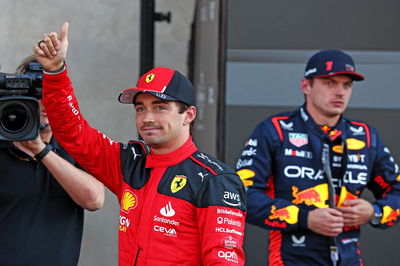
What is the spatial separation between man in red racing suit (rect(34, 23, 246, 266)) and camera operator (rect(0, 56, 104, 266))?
241mm

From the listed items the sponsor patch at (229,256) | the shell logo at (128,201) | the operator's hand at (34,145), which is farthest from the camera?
the operator's hand at (34,145)

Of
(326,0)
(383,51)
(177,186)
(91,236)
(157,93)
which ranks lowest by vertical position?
(91,236)

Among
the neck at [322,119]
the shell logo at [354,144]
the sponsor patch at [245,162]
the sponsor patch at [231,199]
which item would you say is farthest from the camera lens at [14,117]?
the shell logo at [354,144]

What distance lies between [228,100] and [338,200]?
1573 millimetres

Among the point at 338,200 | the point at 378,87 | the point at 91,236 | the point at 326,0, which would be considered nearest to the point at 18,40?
the point at 91,236

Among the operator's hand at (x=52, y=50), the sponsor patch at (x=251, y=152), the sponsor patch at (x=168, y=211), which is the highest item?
the operator's hand at (x=52, y=50)

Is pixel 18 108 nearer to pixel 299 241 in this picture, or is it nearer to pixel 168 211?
pixel 168 211

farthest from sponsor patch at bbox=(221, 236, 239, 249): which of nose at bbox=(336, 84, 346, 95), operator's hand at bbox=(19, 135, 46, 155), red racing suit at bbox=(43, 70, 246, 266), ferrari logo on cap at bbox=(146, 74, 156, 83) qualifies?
nose at bbox=(336, 84, 346, 95)

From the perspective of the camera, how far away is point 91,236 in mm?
5340

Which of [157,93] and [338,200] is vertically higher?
[157,93]

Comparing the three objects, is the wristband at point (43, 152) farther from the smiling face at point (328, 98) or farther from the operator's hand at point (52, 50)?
the smiling face at point (328, 98)

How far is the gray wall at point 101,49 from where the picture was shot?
525 centimetres

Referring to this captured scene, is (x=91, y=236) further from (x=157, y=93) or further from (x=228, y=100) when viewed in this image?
(x=157, y=93)

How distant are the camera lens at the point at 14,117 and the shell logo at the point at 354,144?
1.48 m
